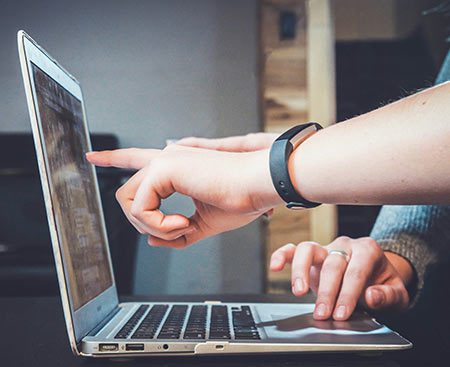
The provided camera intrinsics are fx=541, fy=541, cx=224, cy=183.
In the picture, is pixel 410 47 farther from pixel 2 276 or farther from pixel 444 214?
pixel 2 276

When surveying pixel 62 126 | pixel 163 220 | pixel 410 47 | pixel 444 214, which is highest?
pixel 410 47

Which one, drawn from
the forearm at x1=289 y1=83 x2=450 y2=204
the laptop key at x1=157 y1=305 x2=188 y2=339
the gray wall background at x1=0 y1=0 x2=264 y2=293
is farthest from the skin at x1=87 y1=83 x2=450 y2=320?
the gray wall background at x1=0 y1=0 x2=264 y2=293

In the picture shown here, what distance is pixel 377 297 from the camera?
756mm

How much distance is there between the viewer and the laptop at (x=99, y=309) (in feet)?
1.91

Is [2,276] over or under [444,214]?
under

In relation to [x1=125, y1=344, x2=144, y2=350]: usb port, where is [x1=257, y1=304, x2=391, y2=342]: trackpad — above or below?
below

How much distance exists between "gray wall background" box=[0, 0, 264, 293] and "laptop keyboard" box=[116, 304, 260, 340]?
4.45 feet

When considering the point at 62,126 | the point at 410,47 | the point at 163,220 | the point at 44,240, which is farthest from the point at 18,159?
the point at 410,47

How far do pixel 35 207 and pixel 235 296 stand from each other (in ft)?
4.07

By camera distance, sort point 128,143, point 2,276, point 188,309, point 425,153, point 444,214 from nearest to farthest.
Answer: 1. point 425,153
2. point 188,309
3. point 444,214
4. point 2,276
5. point 128,143

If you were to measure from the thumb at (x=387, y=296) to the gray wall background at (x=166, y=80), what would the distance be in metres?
1.42

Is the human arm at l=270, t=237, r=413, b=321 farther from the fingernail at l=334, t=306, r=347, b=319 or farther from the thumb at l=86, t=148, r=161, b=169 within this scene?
the thumb at l=86, t=148, r=161, b=169

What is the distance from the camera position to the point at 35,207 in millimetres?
2102

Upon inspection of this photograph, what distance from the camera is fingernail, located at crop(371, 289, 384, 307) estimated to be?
0.75 metres
